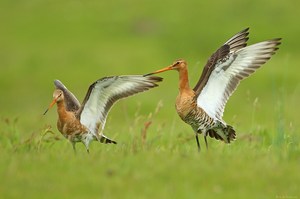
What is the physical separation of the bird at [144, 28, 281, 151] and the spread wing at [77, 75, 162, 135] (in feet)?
1.18

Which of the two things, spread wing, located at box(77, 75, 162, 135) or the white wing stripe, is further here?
the white wing stripe

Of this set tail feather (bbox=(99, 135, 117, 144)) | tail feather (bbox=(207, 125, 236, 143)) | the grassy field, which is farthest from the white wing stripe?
tail feather (bbox=(99, 135, 117, 144))

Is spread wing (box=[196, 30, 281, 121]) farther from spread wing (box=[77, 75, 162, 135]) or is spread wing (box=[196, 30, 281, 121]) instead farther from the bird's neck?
spread wing (box=[77, 75, 162, 135])

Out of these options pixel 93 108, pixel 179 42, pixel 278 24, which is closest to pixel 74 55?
pixel 179 42

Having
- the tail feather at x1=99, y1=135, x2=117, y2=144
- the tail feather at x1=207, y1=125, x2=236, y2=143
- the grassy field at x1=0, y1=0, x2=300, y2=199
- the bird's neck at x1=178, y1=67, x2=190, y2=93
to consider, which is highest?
the grassy field at x1=0, y1=0, x2=300, y2=199

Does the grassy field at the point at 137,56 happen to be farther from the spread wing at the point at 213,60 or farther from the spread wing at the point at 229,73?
the spread wing at the point at 213,60

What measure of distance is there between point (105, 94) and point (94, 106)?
0.25 m

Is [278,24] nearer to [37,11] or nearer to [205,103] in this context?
[37,11]

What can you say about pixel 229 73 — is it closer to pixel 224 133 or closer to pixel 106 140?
pixel 224 133

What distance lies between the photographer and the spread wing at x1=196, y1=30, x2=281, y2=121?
1143cm

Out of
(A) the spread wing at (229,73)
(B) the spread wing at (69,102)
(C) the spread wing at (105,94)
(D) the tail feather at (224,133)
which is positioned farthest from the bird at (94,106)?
(D) the tail feather at (224,133)

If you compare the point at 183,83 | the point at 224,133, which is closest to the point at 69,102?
the point at 183,83

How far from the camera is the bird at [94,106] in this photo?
11.3m

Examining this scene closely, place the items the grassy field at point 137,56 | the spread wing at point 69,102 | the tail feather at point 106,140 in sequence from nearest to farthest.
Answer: the tail feather at point 106,140, the spread wing at point 69,102, the grassy field at point 137,56
